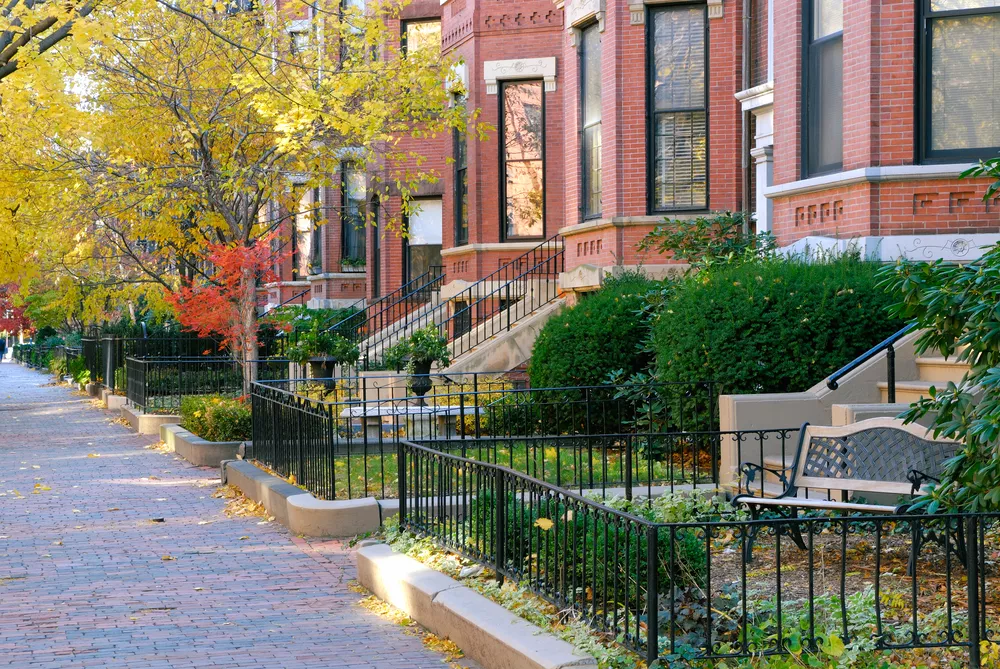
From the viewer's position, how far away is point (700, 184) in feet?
55.1

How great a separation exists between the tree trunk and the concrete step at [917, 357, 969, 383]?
1154 cm

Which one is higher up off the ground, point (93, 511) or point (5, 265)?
point (5, 265)

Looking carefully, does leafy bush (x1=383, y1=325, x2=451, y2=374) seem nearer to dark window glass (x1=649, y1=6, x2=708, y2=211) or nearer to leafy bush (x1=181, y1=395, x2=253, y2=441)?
leafy bush (x1=181, y1=395, x2=253, y2=441)

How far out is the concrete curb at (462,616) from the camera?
5.63 metres

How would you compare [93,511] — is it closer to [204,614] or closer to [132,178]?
[204,614]

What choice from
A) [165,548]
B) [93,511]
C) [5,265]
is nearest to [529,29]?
[5,265]

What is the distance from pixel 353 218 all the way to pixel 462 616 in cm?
2352

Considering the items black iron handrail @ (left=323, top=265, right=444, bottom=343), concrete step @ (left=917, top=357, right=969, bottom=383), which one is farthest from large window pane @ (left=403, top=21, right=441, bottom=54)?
concrete step @ (left=917, top=357, right=969, bottom=383)

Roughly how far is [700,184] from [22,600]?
11218 mm

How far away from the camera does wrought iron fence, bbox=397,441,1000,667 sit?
542cm

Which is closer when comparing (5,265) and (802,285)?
(802,285)

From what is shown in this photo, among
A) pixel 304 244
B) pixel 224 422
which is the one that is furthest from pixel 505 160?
A: pixel 304 244

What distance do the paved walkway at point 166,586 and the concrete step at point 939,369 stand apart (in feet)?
17.9

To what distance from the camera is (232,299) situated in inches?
799
